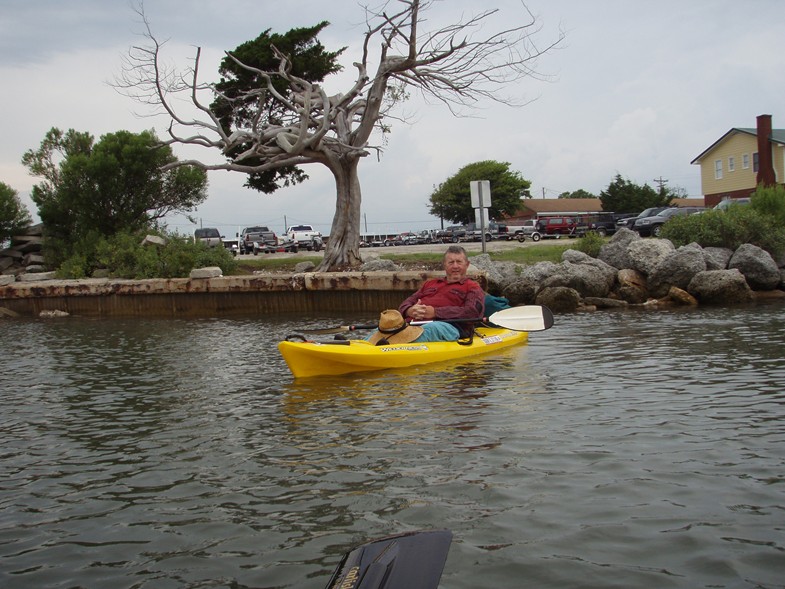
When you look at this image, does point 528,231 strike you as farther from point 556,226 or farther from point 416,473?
point 416,473

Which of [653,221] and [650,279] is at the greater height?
[653,221]

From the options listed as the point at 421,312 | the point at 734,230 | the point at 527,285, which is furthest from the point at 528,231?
the point at 421,312

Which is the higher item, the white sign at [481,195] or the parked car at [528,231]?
the white sign at [481,195]

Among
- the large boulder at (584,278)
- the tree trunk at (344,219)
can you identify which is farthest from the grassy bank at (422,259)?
the large boulder at (584,278)

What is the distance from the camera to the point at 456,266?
10.4 meters

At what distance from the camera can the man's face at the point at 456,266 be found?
10336 mm

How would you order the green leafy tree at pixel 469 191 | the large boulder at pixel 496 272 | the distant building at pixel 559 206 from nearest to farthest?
the large boulder at pixel 496 272, the green leafy tree at pixel 469 191, the distant building at pixel 559 206

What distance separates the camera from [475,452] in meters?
5.70

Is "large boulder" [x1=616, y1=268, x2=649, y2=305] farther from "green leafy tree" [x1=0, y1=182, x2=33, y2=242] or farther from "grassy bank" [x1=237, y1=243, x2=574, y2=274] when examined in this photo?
"green leafy tree" [x1=0, y1=182, x2=33, y2=242]

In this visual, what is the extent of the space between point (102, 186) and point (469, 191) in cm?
5149

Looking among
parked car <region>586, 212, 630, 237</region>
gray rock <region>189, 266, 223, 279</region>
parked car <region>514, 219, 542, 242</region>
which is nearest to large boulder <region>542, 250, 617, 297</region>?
gray rock <region>189, 266, 223, 279</region>

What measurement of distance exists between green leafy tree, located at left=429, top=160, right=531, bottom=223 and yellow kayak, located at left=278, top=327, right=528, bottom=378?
207 feet

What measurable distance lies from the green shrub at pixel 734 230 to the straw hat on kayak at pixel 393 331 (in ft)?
44.0

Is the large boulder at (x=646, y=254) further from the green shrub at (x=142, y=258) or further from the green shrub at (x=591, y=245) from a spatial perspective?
the green shrub at (x=142, y=258)
